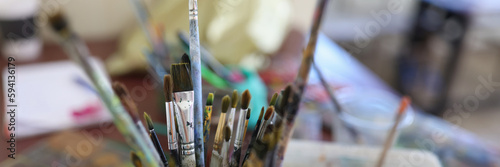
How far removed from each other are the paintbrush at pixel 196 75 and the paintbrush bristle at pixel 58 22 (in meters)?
0.05

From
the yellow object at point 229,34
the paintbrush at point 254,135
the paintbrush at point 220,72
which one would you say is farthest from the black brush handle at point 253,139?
the yellow object at point 229,34

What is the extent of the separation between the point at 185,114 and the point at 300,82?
2.3 inches

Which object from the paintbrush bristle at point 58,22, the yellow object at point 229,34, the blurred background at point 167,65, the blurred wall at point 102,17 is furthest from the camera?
the blurred wall at point 102,17

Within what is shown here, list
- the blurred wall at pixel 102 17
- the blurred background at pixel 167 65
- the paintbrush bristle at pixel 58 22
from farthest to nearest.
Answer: the blurred wall at pixel 102 17
the blurred background at pixel 167 65
the paintbrush bristle at pixel 58 22

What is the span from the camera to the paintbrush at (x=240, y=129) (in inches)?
8.3

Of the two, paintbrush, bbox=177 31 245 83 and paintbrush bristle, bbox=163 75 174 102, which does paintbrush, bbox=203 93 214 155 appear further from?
paintbrush, bbox=177 31 245 83

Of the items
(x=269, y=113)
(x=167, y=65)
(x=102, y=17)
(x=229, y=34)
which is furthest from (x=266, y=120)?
(x=102, y=17)

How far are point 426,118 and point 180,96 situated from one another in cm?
33

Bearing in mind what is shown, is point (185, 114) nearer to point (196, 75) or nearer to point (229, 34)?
point (196, 75)

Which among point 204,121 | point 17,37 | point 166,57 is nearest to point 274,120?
point 204,121

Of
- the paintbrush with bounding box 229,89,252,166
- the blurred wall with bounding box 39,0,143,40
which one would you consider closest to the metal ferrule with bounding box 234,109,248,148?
the paintbrush with bounding box 229,89,252,166

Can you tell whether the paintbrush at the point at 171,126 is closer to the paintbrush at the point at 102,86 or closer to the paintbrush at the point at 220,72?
the paintbrush at the point at 102,86

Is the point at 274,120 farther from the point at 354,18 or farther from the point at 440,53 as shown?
the point at 440,53

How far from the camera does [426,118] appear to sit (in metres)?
0.44
